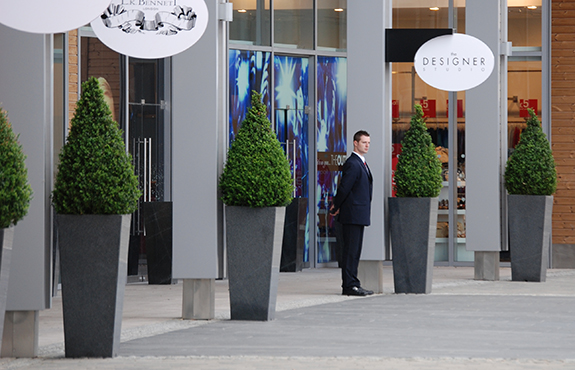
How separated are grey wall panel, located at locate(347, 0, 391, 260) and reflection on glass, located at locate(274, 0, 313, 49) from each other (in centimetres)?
435

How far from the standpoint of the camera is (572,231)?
14.8 meters

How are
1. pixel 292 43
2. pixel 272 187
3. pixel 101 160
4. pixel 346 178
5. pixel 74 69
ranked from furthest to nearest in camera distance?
pixel 292 43, pixel 74 69, pixel 346 178, pixel 272 187, pixel 101 160

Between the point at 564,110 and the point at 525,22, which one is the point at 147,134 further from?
the point at 564,110

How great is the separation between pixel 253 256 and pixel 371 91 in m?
3.17

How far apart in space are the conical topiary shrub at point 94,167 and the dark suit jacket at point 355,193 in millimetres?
4009

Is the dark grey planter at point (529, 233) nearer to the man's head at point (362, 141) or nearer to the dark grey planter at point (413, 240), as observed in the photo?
the dark grey planter at point (413, 240)

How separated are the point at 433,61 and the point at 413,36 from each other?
37cm

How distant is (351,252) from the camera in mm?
9867

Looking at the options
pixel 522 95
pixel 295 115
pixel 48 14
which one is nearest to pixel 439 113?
pixel 522 95

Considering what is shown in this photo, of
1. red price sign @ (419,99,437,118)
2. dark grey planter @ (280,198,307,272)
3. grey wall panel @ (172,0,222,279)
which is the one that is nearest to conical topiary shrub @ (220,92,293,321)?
grey wall panel @ (172,0,222,279)

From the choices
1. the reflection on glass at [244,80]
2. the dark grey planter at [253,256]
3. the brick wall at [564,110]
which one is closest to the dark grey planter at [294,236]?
the reflection on glass at [244,80]

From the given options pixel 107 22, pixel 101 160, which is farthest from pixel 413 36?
pixel 101 160

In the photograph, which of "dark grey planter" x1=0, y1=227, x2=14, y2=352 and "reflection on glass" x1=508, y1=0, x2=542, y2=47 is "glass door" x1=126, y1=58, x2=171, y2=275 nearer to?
"reflection on glass" x1=508, y1=0, x2=542, y2=47

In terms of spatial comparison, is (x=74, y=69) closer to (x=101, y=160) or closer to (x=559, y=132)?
(x=101, y=160)
